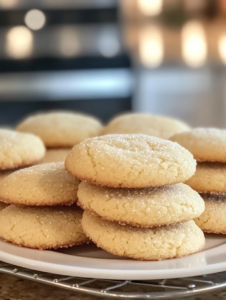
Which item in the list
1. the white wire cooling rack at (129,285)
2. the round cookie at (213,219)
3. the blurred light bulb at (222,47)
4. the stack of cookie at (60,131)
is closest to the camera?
the white wire cooling rack at (129,285)

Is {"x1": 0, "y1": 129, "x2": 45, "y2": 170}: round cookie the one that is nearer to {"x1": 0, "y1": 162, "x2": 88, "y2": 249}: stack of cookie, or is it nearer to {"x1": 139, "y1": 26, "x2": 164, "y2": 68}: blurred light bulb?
{"x1": 0, "y1": 162, "x2": 88, "y2": 249}: stack of cookie

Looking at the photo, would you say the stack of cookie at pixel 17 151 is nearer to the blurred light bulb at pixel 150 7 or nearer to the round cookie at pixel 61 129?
the round cookie at pixel 61 129

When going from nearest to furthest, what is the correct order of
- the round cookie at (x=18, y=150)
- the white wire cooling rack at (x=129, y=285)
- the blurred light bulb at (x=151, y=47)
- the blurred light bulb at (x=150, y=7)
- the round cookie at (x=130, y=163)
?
the white wire cooling rack at (x=129, y=285) → the round cookie at (x=130, y=163) → the round cookie at (x=18, y=150) → the blurred light bulb at (x=151, y=47) → the blurred light bulb at (x=150, y=7)

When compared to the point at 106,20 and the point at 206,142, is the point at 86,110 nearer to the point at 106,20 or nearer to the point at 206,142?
the point at 106,20

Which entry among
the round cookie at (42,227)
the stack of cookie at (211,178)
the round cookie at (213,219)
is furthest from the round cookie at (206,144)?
the round cookie at (42,227)

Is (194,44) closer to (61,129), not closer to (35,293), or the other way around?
(61,129)

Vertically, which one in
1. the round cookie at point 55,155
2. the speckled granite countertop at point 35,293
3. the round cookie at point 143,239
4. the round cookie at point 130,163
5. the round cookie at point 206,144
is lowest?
the speckled granite countertop at point 35,293

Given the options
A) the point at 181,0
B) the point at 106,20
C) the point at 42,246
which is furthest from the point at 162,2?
the point at 42,246

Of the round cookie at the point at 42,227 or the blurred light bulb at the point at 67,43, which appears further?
the blurred light bulb at the point at 67,43
